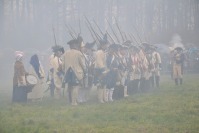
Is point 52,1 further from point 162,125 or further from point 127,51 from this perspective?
point 162,125

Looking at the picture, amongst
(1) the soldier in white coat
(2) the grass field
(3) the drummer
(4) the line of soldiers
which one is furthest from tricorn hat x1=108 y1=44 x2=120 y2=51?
(3) the drummer

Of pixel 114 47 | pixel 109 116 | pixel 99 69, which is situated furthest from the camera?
pixel 114 47

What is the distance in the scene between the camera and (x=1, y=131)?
8711 mm

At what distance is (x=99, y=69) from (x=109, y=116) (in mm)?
3268

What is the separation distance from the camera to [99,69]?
13.1m

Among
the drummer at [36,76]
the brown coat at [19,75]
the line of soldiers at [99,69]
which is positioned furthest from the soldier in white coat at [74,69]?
the drummer at [36,76]

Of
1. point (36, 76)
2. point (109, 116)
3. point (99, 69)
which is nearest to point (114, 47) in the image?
point (99, 69)

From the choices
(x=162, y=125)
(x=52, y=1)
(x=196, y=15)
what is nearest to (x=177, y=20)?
(x=196, y=15)

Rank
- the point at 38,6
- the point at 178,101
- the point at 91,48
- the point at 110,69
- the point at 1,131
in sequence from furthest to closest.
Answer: the point at 38,6
the point at 91,48
the point at 110,69
the point at 178,101
the point at 1,131

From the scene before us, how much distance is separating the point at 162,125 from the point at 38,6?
139ft

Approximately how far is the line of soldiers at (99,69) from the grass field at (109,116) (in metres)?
0.59

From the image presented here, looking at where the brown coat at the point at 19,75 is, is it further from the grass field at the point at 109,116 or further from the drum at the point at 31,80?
the grass field at the point at 109,116

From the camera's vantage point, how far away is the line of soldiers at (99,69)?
40.4 feet

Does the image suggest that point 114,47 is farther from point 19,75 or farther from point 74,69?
point 19,75
